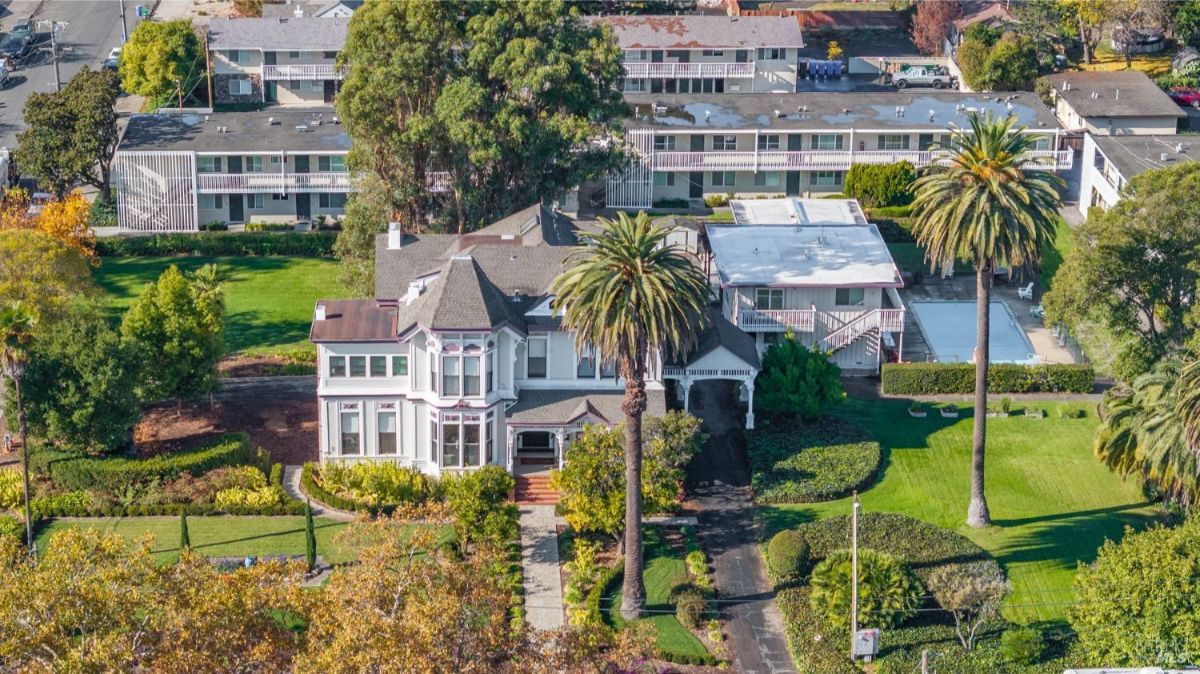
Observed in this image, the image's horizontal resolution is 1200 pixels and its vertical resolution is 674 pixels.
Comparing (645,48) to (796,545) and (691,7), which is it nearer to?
(691,7)

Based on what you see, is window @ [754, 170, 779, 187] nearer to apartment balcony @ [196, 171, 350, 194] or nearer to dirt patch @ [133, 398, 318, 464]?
apartment balcony @ [196, 171, 350, 194]

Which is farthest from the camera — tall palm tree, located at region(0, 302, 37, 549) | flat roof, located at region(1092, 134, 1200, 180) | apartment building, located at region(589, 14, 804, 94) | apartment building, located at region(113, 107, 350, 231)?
apartment building, located at region(589, 14, 804, 94)

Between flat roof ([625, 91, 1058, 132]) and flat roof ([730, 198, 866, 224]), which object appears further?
flat roof ([625, 91, 1058, 132])

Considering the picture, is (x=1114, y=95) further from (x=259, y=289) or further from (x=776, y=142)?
(x=259, y=289)

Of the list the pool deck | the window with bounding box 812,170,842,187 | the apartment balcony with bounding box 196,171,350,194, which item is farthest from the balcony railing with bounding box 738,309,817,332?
the apartment balcony with bounding box 196,171,350,194

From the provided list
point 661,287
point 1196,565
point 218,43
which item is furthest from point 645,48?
point 1196,565

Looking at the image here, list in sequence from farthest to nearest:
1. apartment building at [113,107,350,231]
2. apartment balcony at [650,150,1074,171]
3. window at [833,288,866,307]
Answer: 1. apartment balcony at [650,150,1074,171]
2. apartment building at [113,107,350,231]
3. window at [833,288,866,307]

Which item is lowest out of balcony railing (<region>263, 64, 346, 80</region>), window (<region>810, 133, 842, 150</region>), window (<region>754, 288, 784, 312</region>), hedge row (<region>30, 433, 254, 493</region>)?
hedge row (<region>30, 433, 254, 493</region>)
